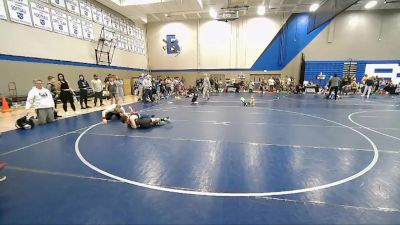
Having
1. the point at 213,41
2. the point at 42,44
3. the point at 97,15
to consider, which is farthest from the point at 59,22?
the point at 213,41

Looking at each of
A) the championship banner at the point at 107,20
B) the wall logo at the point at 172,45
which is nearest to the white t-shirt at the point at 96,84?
the championship banner at the point at 107,20

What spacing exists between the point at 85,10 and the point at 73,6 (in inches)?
41.5

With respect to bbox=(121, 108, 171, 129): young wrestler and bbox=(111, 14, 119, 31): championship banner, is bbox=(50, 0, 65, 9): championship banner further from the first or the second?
bbox=(121, 108, 171, 129): young wrestler

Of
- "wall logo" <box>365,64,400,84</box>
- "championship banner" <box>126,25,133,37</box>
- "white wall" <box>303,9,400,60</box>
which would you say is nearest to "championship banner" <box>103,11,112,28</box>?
"championship banner" <box>126,25,133,37</box>

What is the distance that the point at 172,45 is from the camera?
22875mm

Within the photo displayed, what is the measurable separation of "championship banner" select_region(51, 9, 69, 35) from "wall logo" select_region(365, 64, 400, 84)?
24950 mm

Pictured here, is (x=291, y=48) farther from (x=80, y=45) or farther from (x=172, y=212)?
(x=172, y=212)

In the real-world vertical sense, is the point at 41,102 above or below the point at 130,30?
below

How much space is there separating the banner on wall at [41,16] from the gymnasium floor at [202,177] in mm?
8194

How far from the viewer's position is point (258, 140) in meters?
5.00

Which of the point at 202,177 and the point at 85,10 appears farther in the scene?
the point at 85,10

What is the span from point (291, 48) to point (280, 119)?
53.3ft

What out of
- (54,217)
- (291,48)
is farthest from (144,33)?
(54,217)

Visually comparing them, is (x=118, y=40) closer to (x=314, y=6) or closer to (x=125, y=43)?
(x=125, y=43)
